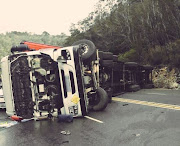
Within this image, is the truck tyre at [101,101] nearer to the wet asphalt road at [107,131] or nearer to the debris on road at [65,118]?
the wet asphalt road at [107,131]

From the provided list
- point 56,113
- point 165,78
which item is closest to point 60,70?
point 56,113

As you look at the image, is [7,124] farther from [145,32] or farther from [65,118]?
[145,32]

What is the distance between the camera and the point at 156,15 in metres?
18.7

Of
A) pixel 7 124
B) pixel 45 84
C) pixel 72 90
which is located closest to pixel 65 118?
pixel 72 90

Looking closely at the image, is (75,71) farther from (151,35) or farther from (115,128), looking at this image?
(151,35)

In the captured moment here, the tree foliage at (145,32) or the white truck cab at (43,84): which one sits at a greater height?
the tree foliage at (145,32)

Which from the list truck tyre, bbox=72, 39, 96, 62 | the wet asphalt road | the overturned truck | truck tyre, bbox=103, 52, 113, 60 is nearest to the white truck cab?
the overturned truck

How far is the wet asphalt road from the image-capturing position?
3.94 meters

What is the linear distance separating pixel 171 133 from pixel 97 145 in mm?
1555

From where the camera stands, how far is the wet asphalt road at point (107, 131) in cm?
394

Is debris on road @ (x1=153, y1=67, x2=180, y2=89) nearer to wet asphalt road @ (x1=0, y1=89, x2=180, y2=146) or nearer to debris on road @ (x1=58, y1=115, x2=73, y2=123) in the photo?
wet asphalt road @ (x1=0, y1=89, x2=180, y2=146)

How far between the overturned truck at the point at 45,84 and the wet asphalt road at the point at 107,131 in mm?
405

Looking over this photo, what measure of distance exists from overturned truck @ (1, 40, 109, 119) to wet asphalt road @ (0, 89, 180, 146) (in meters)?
0.40

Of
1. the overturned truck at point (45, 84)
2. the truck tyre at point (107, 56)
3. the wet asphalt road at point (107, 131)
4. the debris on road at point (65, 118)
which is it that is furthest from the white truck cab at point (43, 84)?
the truck tyre at point (107, 56)
